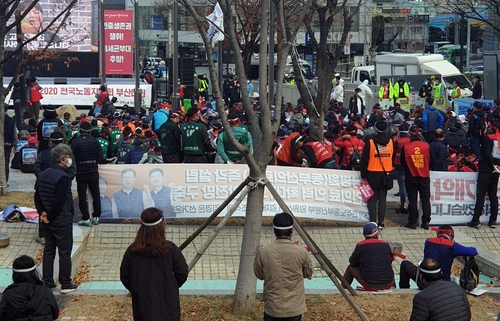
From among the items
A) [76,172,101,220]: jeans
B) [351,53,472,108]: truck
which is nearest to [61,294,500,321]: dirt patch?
[76,172,101,220]: jeans

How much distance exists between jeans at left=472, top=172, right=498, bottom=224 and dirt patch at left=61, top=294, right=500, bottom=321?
13.9 feet

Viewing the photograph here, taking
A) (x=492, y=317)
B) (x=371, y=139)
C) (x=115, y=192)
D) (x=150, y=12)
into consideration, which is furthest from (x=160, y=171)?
(x=150, y=12)

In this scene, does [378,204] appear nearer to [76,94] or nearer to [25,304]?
[25,304]

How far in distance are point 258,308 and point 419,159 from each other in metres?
5.37

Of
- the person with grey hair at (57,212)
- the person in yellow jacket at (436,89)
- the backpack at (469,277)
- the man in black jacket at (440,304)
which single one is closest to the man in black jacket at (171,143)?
the person with grey hair at (57,212)

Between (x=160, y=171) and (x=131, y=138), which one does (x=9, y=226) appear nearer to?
(x=160, y=171)

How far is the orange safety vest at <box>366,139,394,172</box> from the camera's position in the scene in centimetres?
1314

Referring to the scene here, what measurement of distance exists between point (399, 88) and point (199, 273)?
20.1 meters

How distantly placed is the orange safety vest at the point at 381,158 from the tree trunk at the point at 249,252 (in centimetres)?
474

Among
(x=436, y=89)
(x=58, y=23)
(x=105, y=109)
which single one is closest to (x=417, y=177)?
(x=105, y=109)

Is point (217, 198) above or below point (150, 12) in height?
below

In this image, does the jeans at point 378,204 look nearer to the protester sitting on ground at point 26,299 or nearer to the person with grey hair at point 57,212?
the person with grey hair at point 57,212

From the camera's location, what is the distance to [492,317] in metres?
9.22

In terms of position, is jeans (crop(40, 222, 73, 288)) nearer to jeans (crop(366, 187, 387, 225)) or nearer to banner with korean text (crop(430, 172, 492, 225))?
jeans (crop(366, 187, 387, 225))
